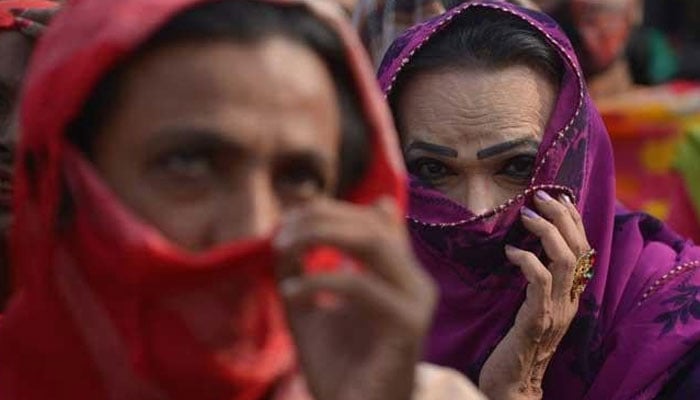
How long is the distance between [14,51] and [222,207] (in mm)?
1413

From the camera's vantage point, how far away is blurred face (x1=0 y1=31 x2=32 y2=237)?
3.45 metres

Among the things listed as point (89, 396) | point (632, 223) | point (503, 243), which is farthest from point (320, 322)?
point (632, 223)

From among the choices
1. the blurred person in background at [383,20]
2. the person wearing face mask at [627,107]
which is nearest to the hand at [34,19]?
the blurred person in background at [383,20]

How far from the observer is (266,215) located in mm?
2252

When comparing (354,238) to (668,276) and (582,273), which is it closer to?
(582,273)

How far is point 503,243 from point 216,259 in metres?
1.86

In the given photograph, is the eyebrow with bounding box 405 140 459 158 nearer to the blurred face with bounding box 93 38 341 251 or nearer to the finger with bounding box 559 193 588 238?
the finger with bounding box 559 193 588 238

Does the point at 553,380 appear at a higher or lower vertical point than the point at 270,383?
lower

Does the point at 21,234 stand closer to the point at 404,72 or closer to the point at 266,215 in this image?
the point at 266,215

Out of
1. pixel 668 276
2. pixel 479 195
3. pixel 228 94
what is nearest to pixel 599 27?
pixel 668 276

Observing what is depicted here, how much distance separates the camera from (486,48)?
4.11 m

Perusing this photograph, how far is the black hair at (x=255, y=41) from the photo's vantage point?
7.55ft

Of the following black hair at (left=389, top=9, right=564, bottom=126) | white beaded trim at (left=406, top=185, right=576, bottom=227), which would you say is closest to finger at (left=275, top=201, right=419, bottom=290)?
white beaded trim at (left=406, top=185, right=576, bottom=227)

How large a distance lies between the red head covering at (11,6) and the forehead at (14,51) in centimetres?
2
